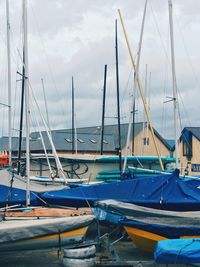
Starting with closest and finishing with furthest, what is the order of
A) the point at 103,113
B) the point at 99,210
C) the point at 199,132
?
the point at 99,210
the point at 103,113
the point at 199,132

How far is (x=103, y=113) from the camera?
36.8 metres

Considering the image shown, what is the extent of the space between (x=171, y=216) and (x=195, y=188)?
2950 millimetres

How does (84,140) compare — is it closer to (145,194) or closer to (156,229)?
(145,194)

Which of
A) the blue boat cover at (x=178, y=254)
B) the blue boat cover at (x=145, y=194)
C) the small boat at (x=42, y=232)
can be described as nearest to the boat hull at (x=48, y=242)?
the small boat at (x=42, y=232)

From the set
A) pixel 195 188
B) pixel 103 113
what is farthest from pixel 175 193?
pixel 103 113

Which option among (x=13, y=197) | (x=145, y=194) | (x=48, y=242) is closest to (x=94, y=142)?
(x=13, y=197)

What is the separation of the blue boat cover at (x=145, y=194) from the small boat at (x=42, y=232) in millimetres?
3813

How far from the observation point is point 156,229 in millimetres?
11750

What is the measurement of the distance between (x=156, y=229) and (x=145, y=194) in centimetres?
389

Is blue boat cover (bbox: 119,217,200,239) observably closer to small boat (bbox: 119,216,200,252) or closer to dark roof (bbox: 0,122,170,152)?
small boat (bbox: 119,216,200,252)

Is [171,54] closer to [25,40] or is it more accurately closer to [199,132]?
[25,40]

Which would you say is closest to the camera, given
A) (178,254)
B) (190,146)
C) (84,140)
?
(178,254)

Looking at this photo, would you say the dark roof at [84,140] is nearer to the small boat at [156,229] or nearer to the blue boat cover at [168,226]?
the small boat at [156,229]

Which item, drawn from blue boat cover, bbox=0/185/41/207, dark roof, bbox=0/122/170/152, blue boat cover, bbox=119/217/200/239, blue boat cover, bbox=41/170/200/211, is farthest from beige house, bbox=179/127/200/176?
blue boat cover, bbox=119/217/200/239
